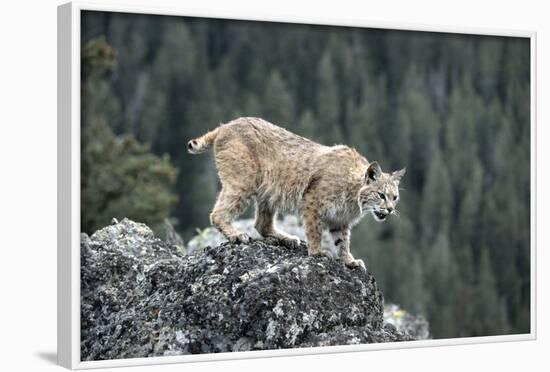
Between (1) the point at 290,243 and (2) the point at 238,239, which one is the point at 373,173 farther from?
(2) the point at 238,239

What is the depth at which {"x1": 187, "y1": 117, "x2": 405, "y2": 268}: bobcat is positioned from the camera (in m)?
12.1

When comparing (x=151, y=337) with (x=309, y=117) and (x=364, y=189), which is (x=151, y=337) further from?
(x=309, y=117)

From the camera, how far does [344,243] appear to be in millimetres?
12375

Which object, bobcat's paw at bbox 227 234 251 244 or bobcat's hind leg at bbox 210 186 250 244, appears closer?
bobcat's paw at bbox 227 234 251 244

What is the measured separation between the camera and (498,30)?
13.7m

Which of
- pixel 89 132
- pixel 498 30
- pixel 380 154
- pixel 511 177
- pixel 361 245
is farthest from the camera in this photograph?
pixel 361 245

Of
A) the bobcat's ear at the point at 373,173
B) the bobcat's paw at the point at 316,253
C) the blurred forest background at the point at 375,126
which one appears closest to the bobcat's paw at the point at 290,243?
the bobcat's paw at the point at 316,253

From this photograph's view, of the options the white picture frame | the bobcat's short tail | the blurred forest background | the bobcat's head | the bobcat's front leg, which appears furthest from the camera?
the blurred forest background

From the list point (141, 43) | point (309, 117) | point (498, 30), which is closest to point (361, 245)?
point (309, 117)

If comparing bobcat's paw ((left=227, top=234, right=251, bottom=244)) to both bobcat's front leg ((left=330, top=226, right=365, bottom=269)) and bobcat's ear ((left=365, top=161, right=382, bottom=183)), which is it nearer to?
bobcat's front leg ((left=330, top=226, right=365, bottom=269))

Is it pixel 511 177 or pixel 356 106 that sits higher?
pixel 356 106

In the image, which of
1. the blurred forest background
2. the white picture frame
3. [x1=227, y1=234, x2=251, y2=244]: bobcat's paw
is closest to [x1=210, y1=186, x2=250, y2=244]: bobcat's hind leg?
[x1=227, y1=234, x2=251, y2=244]: bobcat's paw

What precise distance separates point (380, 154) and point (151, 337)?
12372 millimetres

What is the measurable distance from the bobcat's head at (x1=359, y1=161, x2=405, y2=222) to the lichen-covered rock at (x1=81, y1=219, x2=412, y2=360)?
0.69 metres
